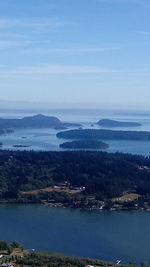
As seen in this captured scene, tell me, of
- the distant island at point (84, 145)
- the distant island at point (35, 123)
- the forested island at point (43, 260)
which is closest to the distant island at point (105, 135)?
the distant island at point (84, 145)

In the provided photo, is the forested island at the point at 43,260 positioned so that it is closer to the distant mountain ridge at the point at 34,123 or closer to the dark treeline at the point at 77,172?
the dark treeline at the point at 77,172

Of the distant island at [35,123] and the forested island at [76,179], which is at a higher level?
the distant island at [35,123]

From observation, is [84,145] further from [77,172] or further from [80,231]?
[80,231]

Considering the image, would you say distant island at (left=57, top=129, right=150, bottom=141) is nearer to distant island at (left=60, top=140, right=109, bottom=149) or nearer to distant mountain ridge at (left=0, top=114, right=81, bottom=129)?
distant island at (left=60, top=140, right=109, bottom=149)

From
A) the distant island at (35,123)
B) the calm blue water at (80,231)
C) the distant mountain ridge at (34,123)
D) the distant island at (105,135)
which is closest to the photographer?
the calm blue water at (80,231)

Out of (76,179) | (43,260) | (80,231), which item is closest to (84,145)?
(76,179)

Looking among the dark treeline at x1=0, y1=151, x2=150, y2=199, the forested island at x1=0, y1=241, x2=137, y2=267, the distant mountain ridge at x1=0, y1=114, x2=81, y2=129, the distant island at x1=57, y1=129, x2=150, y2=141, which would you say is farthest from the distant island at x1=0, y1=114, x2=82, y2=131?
the forested island at x1=0, y1=241, x2=137, y2=267

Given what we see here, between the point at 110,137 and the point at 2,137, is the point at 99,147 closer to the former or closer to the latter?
the point at 110,137
